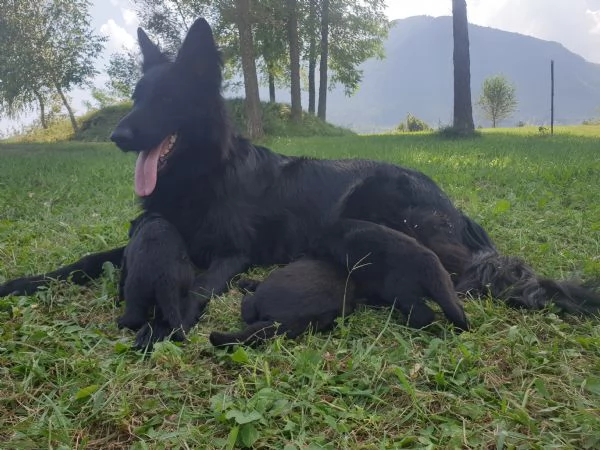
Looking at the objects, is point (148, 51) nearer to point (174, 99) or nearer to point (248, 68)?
point (174, 99)

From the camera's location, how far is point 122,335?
2.63 metres

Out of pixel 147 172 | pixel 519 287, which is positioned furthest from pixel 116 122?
pixel 519 287

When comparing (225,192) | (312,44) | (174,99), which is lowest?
(225,192)

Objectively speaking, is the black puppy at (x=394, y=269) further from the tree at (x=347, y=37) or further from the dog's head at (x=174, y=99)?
the tree at (x=347, y=37)

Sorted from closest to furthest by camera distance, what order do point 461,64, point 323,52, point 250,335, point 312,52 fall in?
point 250,335 → point 461,64 → point 323,52 → point 312,52

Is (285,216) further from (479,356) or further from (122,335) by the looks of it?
(479,356)

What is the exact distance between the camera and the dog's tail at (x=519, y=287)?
2.79 m

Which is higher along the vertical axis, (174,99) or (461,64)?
(461,64)

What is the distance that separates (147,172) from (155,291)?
3.99ft

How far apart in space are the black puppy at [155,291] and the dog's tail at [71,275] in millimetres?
735

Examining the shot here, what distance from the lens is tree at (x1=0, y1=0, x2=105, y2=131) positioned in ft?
63.2

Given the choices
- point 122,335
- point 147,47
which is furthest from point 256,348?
point 147,47

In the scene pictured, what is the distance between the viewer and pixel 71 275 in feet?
10.9

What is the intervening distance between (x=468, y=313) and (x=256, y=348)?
1.26m
